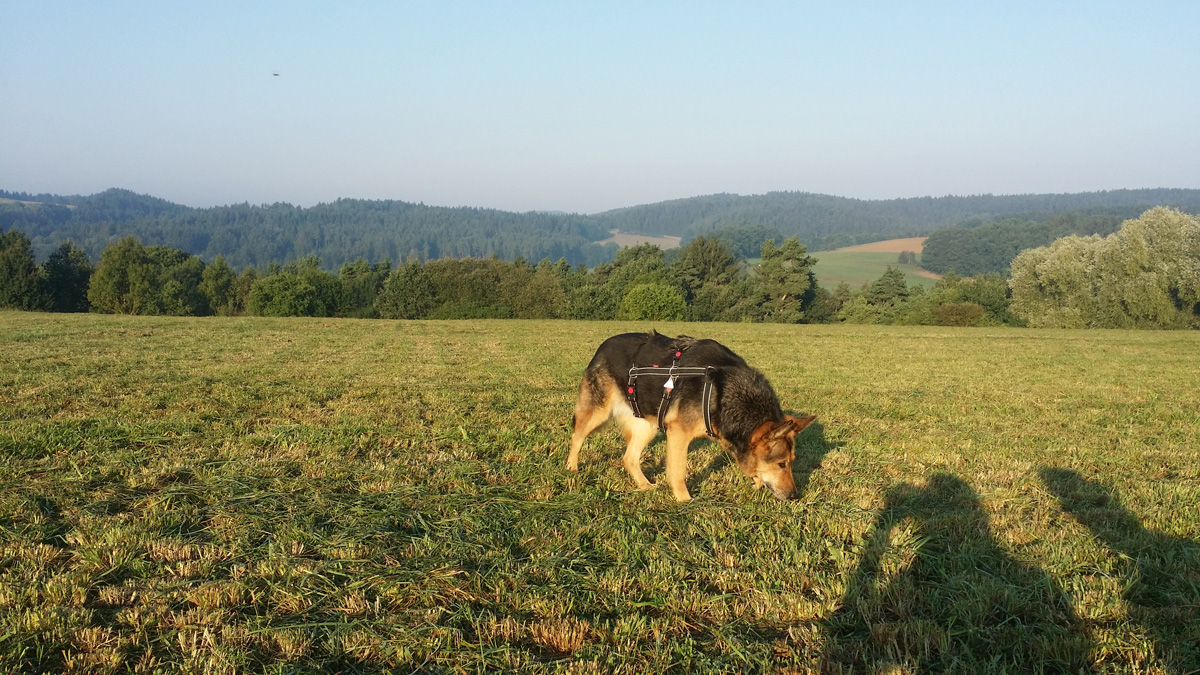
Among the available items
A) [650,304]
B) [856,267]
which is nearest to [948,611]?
[650,304]

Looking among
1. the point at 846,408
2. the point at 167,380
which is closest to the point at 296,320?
the point at 167,380

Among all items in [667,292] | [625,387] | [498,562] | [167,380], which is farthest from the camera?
[667,292]

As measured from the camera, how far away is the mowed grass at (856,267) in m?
112

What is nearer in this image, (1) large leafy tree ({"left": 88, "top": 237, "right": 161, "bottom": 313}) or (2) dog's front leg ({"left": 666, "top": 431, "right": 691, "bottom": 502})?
(2) dog's front leg ({"left": 666, "top": 431, "right": 691, "bottom": 502})

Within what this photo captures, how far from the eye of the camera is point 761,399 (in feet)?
18.8

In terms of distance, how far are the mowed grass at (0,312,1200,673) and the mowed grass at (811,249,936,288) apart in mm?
104090

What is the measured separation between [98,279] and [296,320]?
4951cm

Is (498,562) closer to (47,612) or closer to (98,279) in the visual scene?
(47,612)

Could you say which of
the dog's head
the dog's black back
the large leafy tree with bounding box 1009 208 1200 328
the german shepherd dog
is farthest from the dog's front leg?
the large leafy tree with bounding box 1009 208 1200 328

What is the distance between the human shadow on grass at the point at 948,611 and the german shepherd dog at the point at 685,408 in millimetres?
1008

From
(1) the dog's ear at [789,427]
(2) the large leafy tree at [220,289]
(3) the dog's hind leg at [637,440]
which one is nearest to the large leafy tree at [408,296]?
(2) the large leafy tree at [220,289]

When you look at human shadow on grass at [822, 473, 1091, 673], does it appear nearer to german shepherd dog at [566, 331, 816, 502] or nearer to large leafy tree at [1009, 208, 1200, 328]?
german shepherd dog at [566, 331, 816, 502]

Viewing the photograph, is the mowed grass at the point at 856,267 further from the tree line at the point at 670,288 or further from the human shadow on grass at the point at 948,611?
the human shadow on grass at the point at 948,611

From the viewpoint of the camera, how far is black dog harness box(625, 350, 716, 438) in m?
5.75
